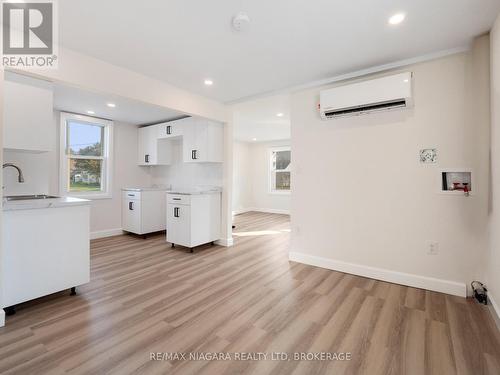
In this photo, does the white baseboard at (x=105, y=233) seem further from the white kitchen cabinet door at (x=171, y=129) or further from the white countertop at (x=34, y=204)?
the white countertop at (x=34, y=204)

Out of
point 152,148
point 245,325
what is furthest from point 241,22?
point 152,148

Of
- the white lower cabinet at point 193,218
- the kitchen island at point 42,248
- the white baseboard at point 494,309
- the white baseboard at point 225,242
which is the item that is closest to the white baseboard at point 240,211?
the white baseboard at point 225,242

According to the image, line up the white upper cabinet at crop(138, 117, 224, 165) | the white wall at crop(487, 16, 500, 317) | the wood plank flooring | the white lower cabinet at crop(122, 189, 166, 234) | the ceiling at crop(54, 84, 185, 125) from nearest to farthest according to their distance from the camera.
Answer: the wood plank flooring
the white wall at crop(487, 16, 500, 317)
the ceiling at crop(54, 84, 185, 125)
the white upper cabinet at crop(138, 117, 224, 165)
the white lower cabinet at crop(122, 189, 166, 234)

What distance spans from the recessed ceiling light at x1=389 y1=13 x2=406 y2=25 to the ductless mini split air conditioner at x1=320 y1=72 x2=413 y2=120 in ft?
2.02

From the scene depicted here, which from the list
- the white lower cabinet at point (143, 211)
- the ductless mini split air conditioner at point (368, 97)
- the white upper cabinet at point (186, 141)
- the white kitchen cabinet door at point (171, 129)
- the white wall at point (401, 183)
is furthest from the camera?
the white lower cabinet at point (143, 211)

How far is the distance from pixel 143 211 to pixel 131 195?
17.2 inches

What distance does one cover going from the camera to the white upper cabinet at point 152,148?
15.7 feet

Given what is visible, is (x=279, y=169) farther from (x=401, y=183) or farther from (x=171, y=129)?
(x=401, y=183)

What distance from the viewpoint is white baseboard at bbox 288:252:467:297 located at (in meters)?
2.32

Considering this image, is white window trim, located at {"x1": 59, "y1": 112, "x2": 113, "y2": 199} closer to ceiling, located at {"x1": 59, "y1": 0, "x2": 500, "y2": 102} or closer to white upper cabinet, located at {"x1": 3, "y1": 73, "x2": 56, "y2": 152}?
white upper cabinet, located at {"x1": 3, "y1": 73, "x2": 56, "y2": 152}

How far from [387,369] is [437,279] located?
1.46 meters

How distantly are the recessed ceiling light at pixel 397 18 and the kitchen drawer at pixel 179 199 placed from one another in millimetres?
3070

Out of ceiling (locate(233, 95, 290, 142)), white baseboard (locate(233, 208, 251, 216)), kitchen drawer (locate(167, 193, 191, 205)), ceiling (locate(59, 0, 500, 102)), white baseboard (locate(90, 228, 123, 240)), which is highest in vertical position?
ceiling (locate(233, 95, 290, 142))
